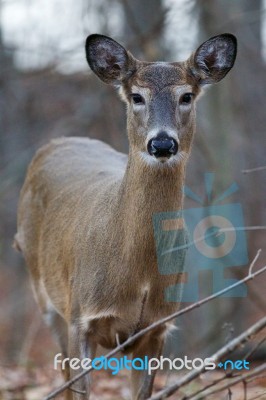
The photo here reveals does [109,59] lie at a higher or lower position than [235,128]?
lower

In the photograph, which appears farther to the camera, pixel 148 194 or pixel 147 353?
pixel 147 353

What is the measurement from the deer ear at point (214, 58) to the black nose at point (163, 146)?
949 millimetres

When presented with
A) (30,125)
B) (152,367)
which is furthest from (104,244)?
(30,125)

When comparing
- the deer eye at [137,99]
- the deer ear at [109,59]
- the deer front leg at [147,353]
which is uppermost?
the deer ear at [109,59]

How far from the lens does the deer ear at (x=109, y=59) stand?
19.0 ft

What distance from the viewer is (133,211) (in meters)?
5.45

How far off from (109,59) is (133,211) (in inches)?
43.4

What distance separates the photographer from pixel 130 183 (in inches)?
217

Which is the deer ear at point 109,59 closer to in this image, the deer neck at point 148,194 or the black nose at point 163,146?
the deer neck at point 148,194

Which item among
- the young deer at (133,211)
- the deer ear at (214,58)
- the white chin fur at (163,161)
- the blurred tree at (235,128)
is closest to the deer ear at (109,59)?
the young deer at (133,211)

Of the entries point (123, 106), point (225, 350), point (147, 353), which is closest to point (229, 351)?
point (225, 350)

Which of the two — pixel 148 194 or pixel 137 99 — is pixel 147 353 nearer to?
pixel 148 194

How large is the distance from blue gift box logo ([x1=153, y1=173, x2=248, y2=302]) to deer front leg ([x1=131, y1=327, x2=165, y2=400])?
31 cm

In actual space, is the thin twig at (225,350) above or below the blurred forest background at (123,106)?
below
